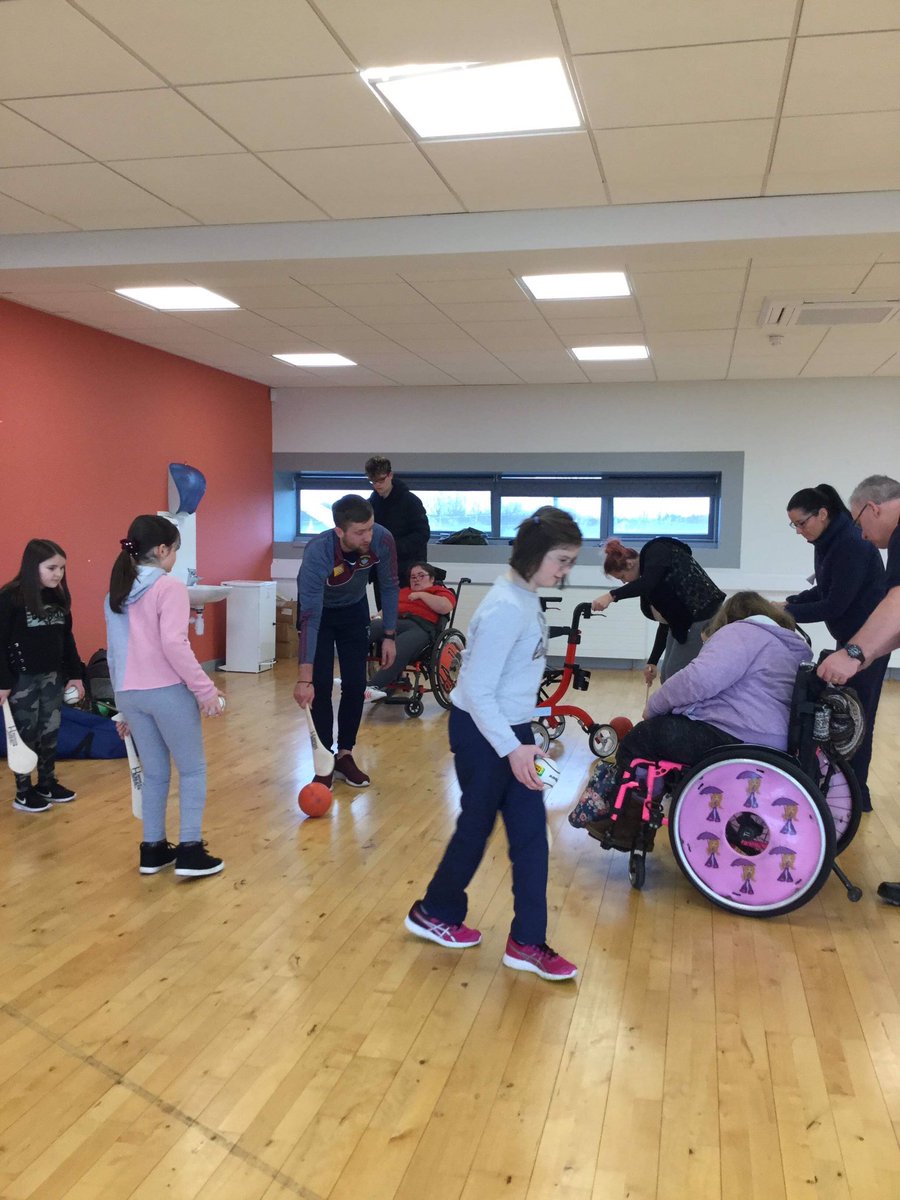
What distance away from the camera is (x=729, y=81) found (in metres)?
3.20

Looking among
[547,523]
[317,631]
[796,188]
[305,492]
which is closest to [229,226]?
[317,631]

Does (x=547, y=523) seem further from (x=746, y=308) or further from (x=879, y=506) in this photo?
(x=746, y=308)

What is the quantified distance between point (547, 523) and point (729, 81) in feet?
5.20

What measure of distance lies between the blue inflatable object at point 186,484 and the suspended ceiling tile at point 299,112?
14.2 feet

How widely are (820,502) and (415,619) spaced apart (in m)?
3.20

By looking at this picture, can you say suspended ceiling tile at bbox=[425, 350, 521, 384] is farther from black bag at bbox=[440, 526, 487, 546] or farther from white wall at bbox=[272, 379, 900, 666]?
black bag at bbox=[440, 526, 487, 546]

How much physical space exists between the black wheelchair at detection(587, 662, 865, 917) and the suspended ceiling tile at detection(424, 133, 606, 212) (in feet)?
6.81

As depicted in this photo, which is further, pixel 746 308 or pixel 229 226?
pixel 746 308

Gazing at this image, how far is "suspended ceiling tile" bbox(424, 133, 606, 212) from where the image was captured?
3.76 metres

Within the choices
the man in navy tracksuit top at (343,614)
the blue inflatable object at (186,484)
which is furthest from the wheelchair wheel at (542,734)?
the blue inflatable object at (186,484)

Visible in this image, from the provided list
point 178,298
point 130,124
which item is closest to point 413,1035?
point 130,124

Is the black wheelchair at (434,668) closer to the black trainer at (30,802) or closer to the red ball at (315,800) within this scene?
the red ball at (315,800)

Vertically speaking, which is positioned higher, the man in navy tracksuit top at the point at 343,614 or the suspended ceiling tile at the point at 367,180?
the suspended ceiling tile at the point at 367,180

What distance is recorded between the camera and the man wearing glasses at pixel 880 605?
319 centimetres
